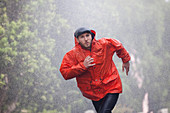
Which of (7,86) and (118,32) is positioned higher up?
(118,32)

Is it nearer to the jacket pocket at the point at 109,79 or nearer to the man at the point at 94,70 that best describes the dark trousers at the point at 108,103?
the man at the point at 94,70

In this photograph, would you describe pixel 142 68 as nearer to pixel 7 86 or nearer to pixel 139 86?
pixel 139 86

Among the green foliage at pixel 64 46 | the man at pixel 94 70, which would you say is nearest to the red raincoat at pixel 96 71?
the man at pixel 94 70

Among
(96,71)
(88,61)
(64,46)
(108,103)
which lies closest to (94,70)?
(96,71)

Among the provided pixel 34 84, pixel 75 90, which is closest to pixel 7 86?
pixel 34 84

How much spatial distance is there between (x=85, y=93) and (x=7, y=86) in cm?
226

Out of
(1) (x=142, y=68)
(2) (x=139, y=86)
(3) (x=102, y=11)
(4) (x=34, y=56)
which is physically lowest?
(2) (x=139, y=86)

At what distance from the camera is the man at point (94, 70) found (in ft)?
7.99

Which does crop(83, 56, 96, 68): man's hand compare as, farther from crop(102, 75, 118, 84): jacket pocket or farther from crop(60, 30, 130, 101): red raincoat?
crop(102, 75, 118, 84): jacket pocket

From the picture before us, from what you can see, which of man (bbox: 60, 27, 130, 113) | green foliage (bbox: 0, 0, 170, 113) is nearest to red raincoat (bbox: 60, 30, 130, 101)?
man (bbox: 60, 27, 130, 113)

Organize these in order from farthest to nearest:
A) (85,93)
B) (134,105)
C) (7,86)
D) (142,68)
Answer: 1. (142,68)
2. (134,105)
3. (7,86)
4. (85,93)

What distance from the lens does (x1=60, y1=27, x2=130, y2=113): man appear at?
7.99 feet

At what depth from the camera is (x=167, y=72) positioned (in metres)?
4.90

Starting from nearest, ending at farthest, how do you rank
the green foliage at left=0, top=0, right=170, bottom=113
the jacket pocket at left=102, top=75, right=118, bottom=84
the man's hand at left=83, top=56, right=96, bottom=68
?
1. the man's hand at left=83, top=56, right=96, bottom=68
2. the jacket pocket at left=102, top=75, right=118, bottom=84
3. the green foliage at left=0, top=0, right=170, bottom=113
